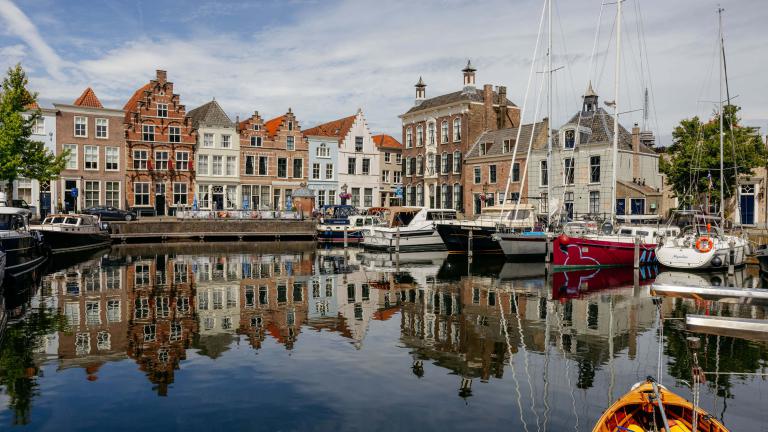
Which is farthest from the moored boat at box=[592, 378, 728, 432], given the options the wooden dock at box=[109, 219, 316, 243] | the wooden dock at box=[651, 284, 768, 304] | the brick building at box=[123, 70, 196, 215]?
the brick building at box=[123, 70, 196, 215]

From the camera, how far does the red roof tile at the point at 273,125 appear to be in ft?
212

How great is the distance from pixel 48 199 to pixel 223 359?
4588 cm

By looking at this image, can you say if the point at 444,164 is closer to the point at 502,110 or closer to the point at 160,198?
the point at 502,110

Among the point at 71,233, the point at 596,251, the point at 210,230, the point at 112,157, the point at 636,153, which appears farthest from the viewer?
the point at 112,157

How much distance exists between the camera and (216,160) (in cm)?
5997

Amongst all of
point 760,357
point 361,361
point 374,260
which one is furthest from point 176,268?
point 760,357

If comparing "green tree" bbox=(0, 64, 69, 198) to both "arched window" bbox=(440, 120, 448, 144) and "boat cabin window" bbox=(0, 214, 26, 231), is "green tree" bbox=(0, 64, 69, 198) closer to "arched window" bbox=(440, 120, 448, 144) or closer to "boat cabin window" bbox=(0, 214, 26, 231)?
"boat cabin window" bbox=(0, 214, 26, 231)

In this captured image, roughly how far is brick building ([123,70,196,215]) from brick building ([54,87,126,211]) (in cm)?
98

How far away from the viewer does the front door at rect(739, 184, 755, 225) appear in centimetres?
4269

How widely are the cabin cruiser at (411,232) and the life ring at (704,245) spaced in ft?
52.2

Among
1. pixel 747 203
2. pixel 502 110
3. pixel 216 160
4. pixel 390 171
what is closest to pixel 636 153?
pixel 747 203

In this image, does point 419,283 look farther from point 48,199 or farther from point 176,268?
point 48,199

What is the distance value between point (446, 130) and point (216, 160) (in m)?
23.7

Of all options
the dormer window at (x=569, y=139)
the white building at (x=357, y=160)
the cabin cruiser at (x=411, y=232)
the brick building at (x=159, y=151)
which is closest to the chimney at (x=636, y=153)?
the dormer window at (x=569, y=139)
